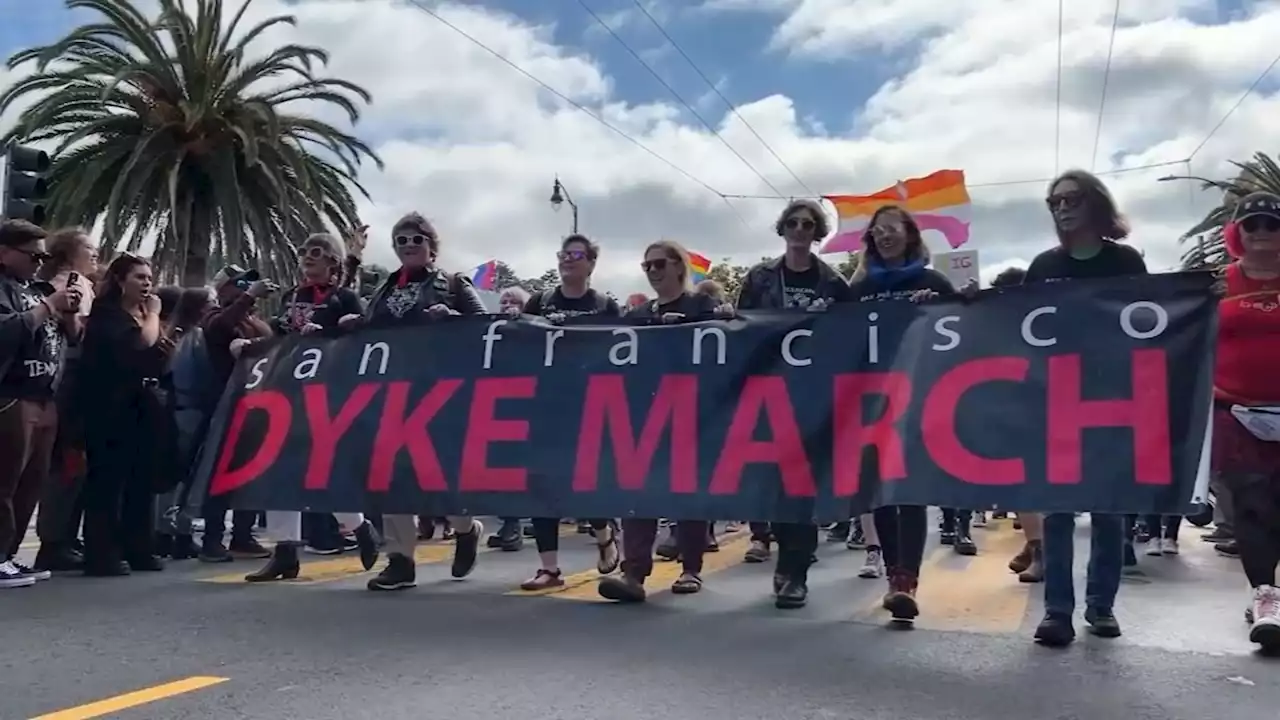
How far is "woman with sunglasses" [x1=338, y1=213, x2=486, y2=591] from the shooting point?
6.64m

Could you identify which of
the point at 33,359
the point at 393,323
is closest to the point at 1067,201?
the point at 393,323

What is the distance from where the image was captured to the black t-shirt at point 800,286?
6.31 m

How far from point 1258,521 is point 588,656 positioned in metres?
2.72

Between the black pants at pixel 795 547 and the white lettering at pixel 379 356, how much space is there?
7.37ft

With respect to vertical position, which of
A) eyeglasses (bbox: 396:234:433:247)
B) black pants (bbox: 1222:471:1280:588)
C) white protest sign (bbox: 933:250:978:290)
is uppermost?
white protest sign (bbox: 933:250:978:290)

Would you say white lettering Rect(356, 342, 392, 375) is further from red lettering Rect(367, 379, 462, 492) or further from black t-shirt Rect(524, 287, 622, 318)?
black t-shirt Rect(524, 287, 622, 318)

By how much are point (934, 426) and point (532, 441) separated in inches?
77.3

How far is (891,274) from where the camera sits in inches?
235

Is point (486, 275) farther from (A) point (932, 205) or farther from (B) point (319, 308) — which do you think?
(B) point (319, 308)

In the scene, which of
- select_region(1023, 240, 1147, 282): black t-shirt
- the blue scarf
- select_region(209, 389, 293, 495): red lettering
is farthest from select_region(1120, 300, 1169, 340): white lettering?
select_region(209, 389, 293, 495): red lettering

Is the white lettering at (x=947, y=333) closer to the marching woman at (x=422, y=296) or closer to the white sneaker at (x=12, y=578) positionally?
the marching woman at (x=422, y=296)

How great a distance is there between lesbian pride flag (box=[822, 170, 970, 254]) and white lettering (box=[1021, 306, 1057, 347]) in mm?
14000

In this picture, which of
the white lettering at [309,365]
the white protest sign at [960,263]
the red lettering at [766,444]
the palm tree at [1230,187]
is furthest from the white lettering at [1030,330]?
the palm tree at [1230,187]

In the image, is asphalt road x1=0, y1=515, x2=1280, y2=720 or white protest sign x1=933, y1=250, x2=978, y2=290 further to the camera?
white protest sign x1=933, y1=250, x2=978, y2=290
